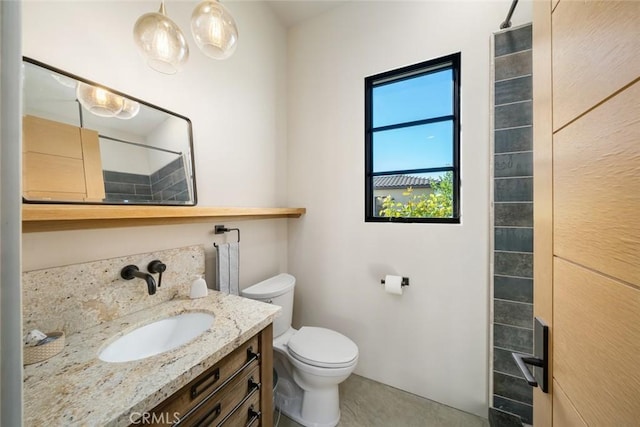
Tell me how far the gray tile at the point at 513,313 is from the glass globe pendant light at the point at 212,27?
201 centimetres

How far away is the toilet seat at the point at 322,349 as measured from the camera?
137 cm

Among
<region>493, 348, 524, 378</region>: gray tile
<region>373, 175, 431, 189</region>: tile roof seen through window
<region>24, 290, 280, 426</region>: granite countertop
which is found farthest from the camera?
<region>373, 175, 431, 189</region>: tile roof seen through window

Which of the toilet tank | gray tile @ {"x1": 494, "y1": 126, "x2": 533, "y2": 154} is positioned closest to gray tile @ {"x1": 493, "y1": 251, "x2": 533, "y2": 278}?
gray tile @ {"x1": 494, "y1": 126, "x2": 533, "y2": 154}

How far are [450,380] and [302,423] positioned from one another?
1.01m

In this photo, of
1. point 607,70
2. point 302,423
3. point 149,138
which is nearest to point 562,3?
point 607,70

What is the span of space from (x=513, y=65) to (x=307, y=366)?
7.09ft

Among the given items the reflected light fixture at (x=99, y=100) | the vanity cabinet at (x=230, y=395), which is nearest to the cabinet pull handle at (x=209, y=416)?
the vanity cabinet at (x=230, y=395)

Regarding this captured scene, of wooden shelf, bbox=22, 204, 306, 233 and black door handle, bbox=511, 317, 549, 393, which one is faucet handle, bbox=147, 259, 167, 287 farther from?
black door handle, bbox=511, 317, 549, 393

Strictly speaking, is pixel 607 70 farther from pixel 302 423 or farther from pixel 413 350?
pixel 302 423

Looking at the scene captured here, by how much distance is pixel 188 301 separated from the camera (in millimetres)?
1244

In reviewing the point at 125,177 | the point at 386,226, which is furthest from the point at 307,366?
the point at 125,177

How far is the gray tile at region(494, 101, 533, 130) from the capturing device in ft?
4.40

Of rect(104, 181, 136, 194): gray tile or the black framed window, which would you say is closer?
rect(104, 181, 136, 194): gray tile

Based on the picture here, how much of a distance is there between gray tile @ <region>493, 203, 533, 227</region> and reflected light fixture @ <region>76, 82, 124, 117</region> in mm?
2092
